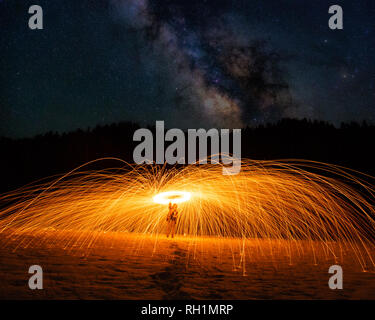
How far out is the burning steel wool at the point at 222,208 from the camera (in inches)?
579

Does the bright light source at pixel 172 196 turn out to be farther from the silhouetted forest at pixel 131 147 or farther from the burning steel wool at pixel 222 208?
the silhouetted forest at pixel 131 147

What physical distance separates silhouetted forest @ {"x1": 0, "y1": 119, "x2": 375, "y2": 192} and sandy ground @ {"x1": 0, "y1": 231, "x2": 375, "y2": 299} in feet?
122

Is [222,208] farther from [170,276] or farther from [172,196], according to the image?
[170,276]

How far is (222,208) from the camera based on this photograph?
63.0ft

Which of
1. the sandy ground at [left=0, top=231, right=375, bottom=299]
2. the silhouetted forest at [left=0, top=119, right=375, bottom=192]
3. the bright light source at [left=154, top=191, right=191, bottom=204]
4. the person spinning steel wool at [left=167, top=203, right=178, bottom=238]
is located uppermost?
the silhouetted forest at [left=0, top=119, right=375, bottom=192]

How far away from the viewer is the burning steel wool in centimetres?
1472

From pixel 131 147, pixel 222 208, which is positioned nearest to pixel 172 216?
pixel 222 208

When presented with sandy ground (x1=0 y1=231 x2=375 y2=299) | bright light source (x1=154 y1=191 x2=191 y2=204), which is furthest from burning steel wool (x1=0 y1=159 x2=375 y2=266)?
sandy ground (x1=0 y1=231 x2=375 y2=299)

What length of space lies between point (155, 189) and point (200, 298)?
10.4 meters

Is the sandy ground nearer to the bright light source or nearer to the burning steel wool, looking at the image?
the burning steel wool

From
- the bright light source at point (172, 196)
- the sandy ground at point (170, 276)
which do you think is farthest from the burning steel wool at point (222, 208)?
the sandy ground at point (170, 276)

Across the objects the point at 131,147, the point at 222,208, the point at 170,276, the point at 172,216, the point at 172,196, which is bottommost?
the point at 170,276

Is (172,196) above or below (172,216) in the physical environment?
above

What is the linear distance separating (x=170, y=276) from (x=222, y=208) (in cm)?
1248
